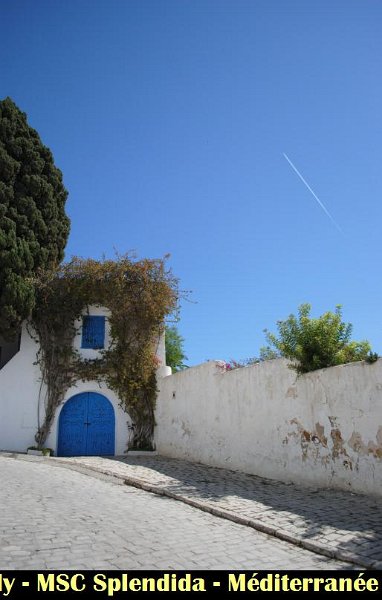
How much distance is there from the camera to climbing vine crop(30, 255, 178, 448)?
15164mm

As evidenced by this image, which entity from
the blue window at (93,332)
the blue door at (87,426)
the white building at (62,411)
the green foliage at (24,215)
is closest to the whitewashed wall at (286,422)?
the white building at (62,411)

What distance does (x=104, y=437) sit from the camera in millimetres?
15203

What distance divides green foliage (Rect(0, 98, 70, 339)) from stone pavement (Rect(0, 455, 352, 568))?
701 cm

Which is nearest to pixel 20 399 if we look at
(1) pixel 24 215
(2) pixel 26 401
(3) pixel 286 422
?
(2) pixel 26 401

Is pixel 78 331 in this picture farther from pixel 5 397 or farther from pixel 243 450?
pixel 243 450

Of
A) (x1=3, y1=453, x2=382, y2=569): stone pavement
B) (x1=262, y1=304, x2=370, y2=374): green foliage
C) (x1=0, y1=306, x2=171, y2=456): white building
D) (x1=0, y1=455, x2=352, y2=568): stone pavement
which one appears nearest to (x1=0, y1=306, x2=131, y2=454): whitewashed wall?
(x1=0, y1=306, x2=171, y2=456): white building

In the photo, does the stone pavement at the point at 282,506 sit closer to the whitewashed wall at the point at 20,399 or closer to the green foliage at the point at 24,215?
the whitewashed wall at the point at 20,399

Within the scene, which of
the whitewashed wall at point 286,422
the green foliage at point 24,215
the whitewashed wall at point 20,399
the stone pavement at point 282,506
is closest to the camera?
the stone pavement at point 282,506

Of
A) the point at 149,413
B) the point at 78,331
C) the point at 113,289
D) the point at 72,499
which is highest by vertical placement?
the point at 113,289

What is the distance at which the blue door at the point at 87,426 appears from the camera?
49.0 ft

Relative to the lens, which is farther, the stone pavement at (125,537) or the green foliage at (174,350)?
the green foliage at (174,350)

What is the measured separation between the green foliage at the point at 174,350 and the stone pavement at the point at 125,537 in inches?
651
